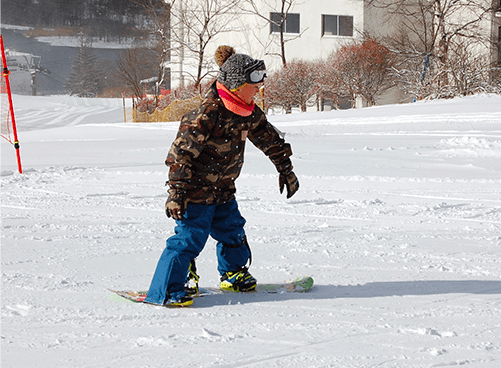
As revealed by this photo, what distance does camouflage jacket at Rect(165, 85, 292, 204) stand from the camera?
2.61 m

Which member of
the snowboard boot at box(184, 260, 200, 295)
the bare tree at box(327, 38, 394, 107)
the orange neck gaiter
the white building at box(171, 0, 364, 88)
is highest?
the white building at box(171, 0, 364, 88)

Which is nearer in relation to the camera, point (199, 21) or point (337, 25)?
point (337, 25)

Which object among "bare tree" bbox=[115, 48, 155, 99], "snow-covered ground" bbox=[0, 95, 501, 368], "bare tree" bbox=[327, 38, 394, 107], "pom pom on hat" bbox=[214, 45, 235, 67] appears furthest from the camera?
"bare tree" bbox=[115, 48, 155, 99]

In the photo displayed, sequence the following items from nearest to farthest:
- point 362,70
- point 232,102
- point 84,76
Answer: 1. point 232,102
2. point 362,70
3. point 84,76

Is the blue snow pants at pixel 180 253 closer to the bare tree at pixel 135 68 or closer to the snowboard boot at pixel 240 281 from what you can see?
the snowboard boot at pixel 240 281

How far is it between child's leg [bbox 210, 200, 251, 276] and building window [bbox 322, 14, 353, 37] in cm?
2249

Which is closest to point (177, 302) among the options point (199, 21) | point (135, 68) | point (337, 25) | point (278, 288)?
point (278, 288)

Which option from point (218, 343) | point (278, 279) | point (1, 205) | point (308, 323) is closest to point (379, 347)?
point (308, 323)

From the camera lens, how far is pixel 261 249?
3900 millimetres

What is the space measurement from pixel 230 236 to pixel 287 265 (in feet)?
2.39

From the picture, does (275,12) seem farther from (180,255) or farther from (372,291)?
(180,255)

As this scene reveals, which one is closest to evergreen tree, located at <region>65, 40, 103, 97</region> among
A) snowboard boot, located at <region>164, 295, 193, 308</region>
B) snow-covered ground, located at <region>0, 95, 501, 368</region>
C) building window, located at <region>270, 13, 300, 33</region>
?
building window, located at <region>270, 13, 300, 33</region>

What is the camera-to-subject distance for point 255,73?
8.84ft

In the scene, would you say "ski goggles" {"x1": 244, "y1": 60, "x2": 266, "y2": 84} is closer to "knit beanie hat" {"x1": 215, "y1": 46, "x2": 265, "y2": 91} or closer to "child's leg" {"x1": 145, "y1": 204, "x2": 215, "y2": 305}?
"knit beanie hat" {"x1": 215, "y1": 46, "x2": 265, "y2": 91}
